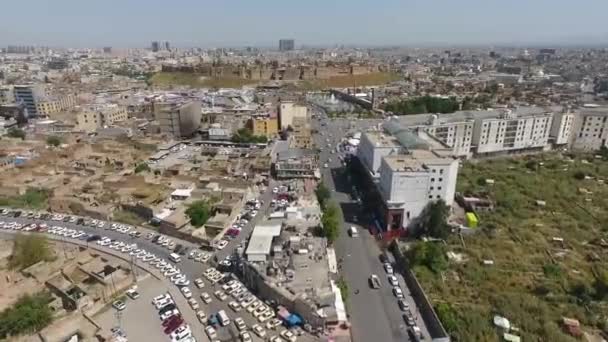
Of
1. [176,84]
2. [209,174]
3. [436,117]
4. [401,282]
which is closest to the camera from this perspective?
[401,282]

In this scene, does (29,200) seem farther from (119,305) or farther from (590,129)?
(590,129)

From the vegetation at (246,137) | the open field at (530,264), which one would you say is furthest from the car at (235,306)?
the vegetation at (246,137)

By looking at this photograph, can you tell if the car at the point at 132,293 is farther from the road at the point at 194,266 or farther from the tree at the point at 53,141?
the tree at the point at 53,141

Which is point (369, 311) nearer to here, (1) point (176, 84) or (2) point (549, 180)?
(2) point (549, 180)

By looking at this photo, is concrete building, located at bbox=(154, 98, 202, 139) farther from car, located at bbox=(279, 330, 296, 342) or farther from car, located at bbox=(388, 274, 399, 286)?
car, located at bbox=(279, 330, 296, 342)

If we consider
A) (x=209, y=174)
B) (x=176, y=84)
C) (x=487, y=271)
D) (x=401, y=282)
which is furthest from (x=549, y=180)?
(x=176, y=84)

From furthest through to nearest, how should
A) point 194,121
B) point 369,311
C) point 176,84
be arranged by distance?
1. point 176,84
2. point 194,121
3. point 369,311

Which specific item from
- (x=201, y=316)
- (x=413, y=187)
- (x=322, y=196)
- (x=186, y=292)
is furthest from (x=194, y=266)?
(x=413, y=187)
